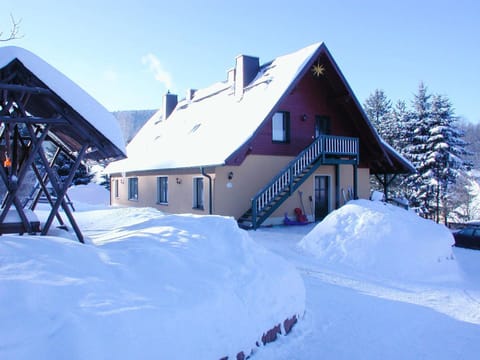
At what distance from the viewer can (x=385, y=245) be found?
8539 millimetres

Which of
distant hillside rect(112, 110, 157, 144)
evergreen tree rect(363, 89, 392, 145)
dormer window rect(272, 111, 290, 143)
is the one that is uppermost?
distant hillside rect(112, 110, 157, 144)

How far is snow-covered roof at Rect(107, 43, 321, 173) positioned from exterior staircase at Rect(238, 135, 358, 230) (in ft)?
6.43

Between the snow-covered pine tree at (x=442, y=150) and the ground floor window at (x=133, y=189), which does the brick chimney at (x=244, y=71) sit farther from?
the snow-covered pine tree at (x=442, y=150)

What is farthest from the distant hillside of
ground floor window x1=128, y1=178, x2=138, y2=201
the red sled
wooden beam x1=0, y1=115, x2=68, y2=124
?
wooden beam x1=0, y1=115, x2=68, y2=124

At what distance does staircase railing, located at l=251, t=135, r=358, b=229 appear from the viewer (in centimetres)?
A: 1328

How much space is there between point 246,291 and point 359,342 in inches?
60.7

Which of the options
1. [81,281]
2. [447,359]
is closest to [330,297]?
[447,359]

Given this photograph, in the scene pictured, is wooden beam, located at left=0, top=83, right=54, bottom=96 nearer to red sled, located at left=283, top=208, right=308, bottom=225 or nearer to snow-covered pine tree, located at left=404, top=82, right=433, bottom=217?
Answer: red sled, located at left=283, top=208, right=308, bottom=225

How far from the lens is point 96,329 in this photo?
2.93 meters

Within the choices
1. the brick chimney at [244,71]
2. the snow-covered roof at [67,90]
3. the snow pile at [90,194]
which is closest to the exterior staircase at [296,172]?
the brick chimney at [244,71]

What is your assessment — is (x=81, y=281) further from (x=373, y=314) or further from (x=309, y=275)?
(x=309, y=275)

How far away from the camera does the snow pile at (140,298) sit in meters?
2.83

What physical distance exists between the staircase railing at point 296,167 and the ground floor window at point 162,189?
20.4 ft

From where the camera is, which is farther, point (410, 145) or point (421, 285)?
point (410, 145)
